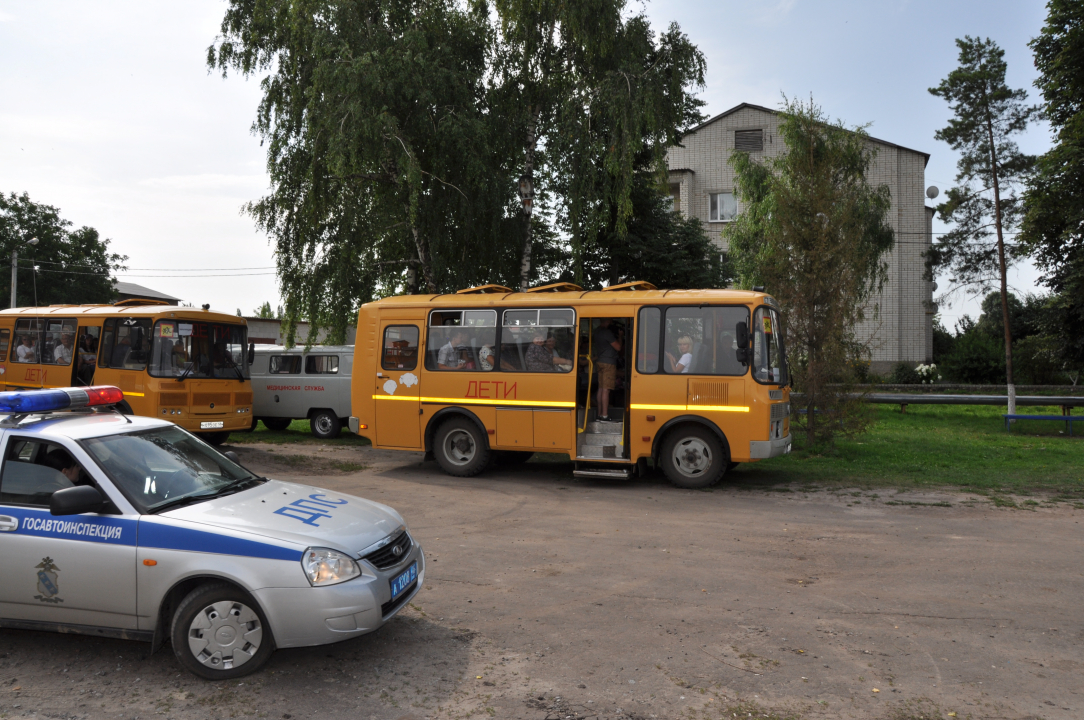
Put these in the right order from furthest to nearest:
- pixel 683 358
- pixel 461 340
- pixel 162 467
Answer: pixel 461 340, pixel 683 358, pixel 162 467

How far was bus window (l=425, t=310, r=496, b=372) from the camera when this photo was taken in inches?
517

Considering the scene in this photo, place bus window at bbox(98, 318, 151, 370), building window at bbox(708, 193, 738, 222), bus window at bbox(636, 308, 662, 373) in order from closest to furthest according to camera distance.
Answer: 1. bus window at bbox(636, 308, 662, 373)
2. bus window at bbox(98, 318, 151, 370)
3. building window at bbox(708, 193, 738, 222)

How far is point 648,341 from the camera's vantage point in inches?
480

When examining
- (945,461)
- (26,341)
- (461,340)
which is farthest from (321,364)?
(945,461)

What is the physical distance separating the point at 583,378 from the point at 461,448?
95.1 inches

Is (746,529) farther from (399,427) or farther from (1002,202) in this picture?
(1002,202)

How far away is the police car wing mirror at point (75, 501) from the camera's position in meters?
4.58

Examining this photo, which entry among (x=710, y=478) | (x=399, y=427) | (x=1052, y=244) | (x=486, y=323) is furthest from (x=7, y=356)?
(x=1052, y=244)

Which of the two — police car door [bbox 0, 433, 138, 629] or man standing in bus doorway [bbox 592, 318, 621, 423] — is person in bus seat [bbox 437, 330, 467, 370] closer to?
man standing in bus doorway [bbox 592, 318, 621, 423]

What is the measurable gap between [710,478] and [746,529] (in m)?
2.82

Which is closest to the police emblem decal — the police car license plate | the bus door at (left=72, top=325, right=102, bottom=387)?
the police car license plate

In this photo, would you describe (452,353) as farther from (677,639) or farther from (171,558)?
(171,558)

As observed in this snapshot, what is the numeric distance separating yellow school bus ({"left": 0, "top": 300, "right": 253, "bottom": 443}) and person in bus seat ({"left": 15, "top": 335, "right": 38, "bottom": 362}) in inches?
1.7

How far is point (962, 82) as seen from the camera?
2798 centimetres
